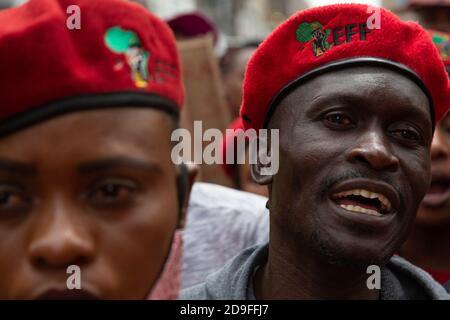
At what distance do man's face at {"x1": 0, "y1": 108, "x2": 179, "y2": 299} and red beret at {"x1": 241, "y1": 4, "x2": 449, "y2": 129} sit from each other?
0.70m

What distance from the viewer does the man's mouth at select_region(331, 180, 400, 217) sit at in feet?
7.11

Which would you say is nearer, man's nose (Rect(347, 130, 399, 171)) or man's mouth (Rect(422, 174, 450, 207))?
man's nose (Rect(347, 130, 399, 171))

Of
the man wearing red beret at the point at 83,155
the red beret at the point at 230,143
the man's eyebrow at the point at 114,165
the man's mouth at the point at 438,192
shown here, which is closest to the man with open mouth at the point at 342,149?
the man wearing red beret at the point at 83,155

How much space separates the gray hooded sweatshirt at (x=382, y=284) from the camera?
7.91 ft

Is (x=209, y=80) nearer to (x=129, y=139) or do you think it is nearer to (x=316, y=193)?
(x=316, y=193)

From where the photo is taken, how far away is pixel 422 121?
228cm

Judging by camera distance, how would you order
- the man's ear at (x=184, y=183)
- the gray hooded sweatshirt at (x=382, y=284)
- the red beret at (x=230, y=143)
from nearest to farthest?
the man's ear at (x=184, y=183)
the gray hooded sweatshirt at (x=382, y=284)
the red beret at (x=230, y=143)

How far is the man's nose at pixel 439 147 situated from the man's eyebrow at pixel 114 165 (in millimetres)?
1782

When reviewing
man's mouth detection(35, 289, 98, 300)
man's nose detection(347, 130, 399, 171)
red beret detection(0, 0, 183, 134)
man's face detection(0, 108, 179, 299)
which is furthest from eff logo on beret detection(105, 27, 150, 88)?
man's nose detection(347, 130, 399, 171)

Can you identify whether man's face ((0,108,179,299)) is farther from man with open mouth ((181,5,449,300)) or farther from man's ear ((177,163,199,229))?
man with open mouth ((181,5,449,300))

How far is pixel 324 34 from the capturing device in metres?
2.38

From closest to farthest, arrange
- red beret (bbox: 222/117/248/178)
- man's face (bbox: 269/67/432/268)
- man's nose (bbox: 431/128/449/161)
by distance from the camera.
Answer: man's face (bbox: 269/67/432/268)
man's nose (bbox: 431/128/449/161)
red beret (bbox: 222/117/248/178)

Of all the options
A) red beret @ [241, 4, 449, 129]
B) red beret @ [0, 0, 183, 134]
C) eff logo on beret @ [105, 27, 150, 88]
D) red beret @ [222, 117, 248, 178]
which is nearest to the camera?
red beret @ [0, 0, 183, 134]

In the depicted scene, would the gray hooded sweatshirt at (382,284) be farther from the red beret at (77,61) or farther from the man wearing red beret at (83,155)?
the red beret at (77,61)
